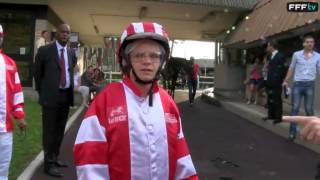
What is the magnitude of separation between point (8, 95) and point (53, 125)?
2432mm

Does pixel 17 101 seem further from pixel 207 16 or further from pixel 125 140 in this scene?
pixel 207 16

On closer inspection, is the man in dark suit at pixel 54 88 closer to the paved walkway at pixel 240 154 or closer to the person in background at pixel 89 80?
the paved walkway at pixel 240 154

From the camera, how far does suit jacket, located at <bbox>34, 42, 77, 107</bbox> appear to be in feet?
24.7

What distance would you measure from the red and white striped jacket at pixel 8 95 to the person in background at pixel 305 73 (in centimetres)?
632

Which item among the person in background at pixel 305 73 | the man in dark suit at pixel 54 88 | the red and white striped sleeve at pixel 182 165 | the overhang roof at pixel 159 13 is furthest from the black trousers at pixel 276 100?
the red and white striped sleeve at pixel 182 165

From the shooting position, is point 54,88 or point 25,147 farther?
point 25,147

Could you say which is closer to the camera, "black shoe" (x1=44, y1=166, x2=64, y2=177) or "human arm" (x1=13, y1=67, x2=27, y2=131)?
"human arm" (x1=13, y1=67, x2=27, y2=131)

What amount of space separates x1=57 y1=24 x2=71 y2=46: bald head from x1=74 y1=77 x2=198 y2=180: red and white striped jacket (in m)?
4.62

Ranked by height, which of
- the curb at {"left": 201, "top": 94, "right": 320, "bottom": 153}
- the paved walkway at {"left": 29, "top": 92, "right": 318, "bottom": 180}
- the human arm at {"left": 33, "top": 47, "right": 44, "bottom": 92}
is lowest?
the paved walkway at {"left": 29, "top": 92, "right": 318, "bottom": 180}

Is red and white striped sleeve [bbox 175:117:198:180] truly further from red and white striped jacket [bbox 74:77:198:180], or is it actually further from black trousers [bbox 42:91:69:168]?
black trousers [bbox 42:91:69:168]

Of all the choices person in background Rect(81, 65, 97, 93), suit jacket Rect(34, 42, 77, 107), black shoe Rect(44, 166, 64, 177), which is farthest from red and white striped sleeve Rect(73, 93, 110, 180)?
person in background Rect(81, 65, 97, 93)

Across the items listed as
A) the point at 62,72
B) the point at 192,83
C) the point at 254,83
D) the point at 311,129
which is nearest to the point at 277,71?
the point at 62,72

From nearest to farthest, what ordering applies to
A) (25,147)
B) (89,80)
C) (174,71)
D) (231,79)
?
(25,147), (89,80), (174,71), (231,79)

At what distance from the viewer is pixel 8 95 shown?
521 centimetres
